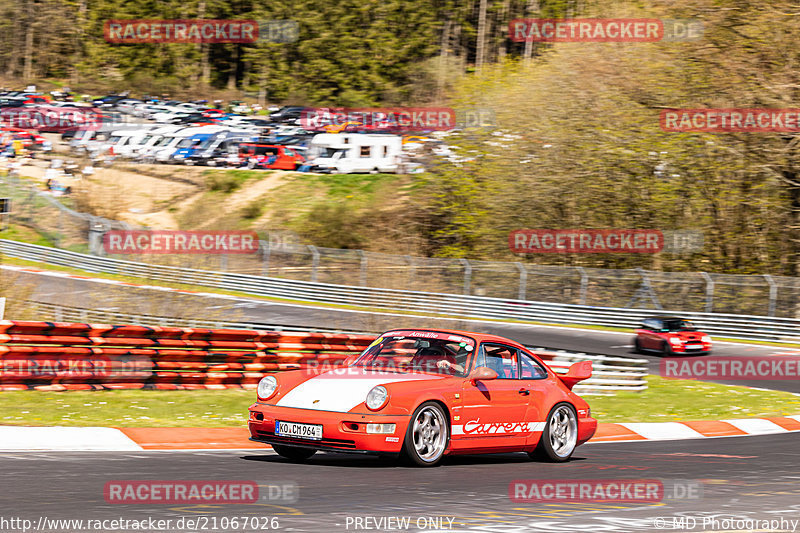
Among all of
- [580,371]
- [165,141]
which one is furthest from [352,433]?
[165,141]

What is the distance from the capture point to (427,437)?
8.44 metres

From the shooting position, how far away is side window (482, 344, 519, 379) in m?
9.38

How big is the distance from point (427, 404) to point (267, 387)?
1511 millimetres

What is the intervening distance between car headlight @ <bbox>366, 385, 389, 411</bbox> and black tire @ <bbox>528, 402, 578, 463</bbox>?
2.23 meters

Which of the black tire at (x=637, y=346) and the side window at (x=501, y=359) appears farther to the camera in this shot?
the black tire at (x=637, y=346)

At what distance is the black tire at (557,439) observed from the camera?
9602mm

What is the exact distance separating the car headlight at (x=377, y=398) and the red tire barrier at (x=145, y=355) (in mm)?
6083

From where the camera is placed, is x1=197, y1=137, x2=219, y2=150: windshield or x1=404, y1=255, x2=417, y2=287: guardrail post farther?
x1=197, y1=137, x2=219, y2=150: windshield

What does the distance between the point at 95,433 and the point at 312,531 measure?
201 inches
